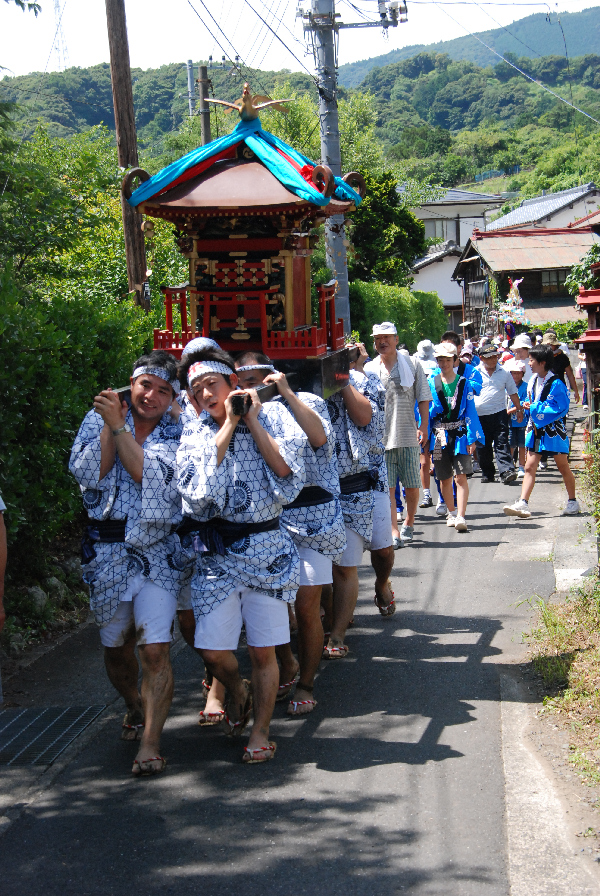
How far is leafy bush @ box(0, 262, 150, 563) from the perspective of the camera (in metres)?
6.29

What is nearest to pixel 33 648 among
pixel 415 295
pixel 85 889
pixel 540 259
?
pixel 85 889

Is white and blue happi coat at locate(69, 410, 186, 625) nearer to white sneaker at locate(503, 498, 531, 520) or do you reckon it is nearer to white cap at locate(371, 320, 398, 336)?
white cap at locate(371, 320, 398, 336)

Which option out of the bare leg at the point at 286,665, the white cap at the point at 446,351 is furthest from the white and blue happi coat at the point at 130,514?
the white cap at the point at 446,351

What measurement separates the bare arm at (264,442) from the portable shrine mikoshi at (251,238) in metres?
1.56

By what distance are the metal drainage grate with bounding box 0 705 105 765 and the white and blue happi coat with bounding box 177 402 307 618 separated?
3.87ft

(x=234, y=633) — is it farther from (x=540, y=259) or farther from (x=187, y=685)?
(x=540, y=259)

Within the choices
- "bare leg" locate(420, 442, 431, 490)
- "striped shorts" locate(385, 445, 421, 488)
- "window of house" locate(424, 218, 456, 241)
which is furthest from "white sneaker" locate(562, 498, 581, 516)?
"window of house" locate(424, 218, 456, 241)

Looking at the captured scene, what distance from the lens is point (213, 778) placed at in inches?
179

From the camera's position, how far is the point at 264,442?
458 cm

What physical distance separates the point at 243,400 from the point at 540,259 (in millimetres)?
34561

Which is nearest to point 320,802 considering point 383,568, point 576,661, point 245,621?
point 245,621

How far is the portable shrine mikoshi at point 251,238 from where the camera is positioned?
6.12m

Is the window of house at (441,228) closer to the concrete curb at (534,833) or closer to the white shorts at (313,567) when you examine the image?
the white shorts at (313,567)

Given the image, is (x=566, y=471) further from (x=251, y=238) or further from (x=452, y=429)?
(x=251, y=238)
